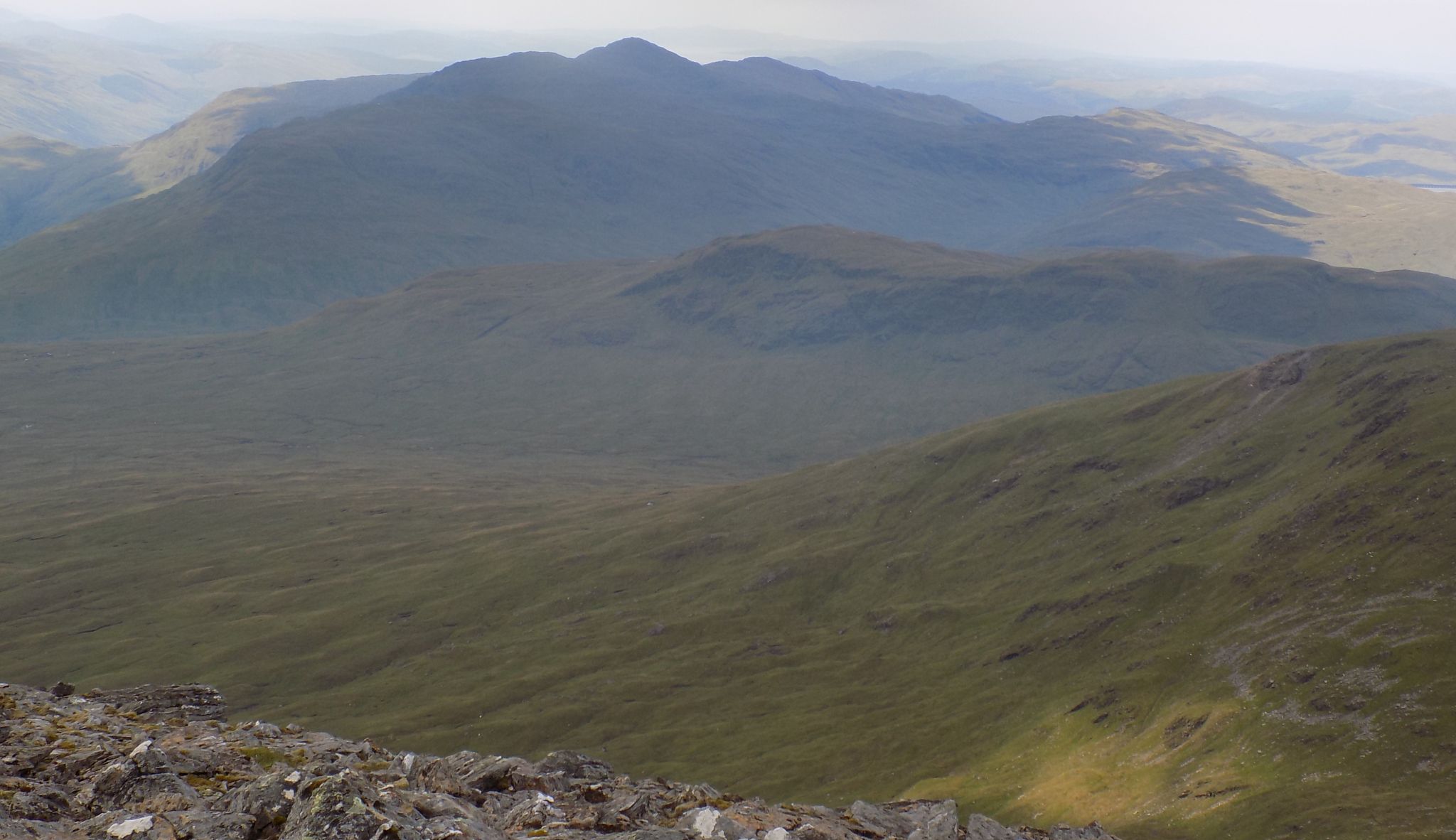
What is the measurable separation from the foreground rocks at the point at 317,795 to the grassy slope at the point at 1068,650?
5317cm

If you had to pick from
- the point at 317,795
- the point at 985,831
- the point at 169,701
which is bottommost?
the point at 985,831

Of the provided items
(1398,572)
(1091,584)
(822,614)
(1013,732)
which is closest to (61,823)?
(1013,732)

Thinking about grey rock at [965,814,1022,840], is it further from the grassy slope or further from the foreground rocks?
the grassy slope

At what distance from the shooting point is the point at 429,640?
625ft

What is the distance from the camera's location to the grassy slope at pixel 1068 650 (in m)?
90.4

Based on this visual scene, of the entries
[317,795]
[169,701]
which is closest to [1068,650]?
[169,701]

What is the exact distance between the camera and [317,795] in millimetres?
24281

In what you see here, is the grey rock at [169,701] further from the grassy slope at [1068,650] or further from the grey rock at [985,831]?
the grassy slope at [1068,650]

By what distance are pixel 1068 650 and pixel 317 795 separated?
405ft

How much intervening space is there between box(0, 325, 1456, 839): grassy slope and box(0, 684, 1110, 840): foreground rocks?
53173 mm

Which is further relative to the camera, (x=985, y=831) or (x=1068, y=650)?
(x=1068, y=650)

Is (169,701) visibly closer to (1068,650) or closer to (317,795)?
(317,795)

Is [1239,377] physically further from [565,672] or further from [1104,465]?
[565,672]

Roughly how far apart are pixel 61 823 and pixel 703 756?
113778 mm
